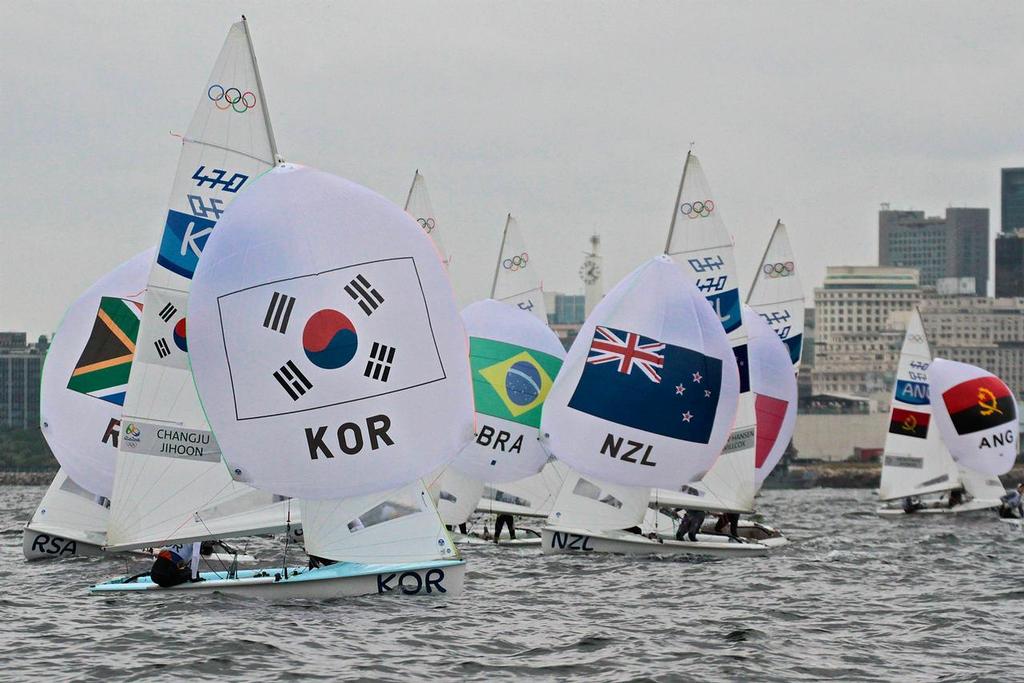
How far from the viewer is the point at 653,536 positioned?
2947 centimetres

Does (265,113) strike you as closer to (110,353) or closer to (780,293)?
(110,353)

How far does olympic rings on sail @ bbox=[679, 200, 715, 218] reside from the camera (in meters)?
33.4

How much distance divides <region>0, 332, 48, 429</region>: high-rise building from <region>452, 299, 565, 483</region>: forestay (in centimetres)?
9333

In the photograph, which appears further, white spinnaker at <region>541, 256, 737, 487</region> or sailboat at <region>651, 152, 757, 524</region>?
sailboat at <region>651, 152, 757, 524</region>

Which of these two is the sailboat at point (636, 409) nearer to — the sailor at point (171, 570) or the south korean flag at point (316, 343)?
the south korean flag at point (316, 343)

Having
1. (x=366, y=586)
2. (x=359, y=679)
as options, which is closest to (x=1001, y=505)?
(x=366, y=586)

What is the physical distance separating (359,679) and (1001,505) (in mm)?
32726

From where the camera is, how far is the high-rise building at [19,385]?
124 m

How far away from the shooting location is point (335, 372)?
20.0 meters

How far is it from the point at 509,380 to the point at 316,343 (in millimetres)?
14433

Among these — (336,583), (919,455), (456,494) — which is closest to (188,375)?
(336,583)

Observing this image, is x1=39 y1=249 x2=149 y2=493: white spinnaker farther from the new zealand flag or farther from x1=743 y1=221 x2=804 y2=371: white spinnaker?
x1=743 y1=221 x2=804 y2=371: white spinnaker

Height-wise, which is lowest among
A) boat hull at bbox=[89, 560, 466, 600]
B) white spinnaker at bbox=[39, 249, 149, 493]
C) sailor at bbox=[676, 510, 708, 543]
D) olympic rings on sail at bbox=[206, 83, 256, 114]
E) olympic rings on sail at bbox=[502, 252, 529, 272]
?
boat hull at bbox=[89, 560, 466, 600]

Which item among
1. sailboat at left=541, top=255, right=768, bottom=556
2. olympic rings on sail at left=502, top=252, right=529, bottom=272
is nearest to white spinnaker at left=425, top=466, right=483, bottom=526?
sailboat at left=541, top=255, right=768, bottom=556
